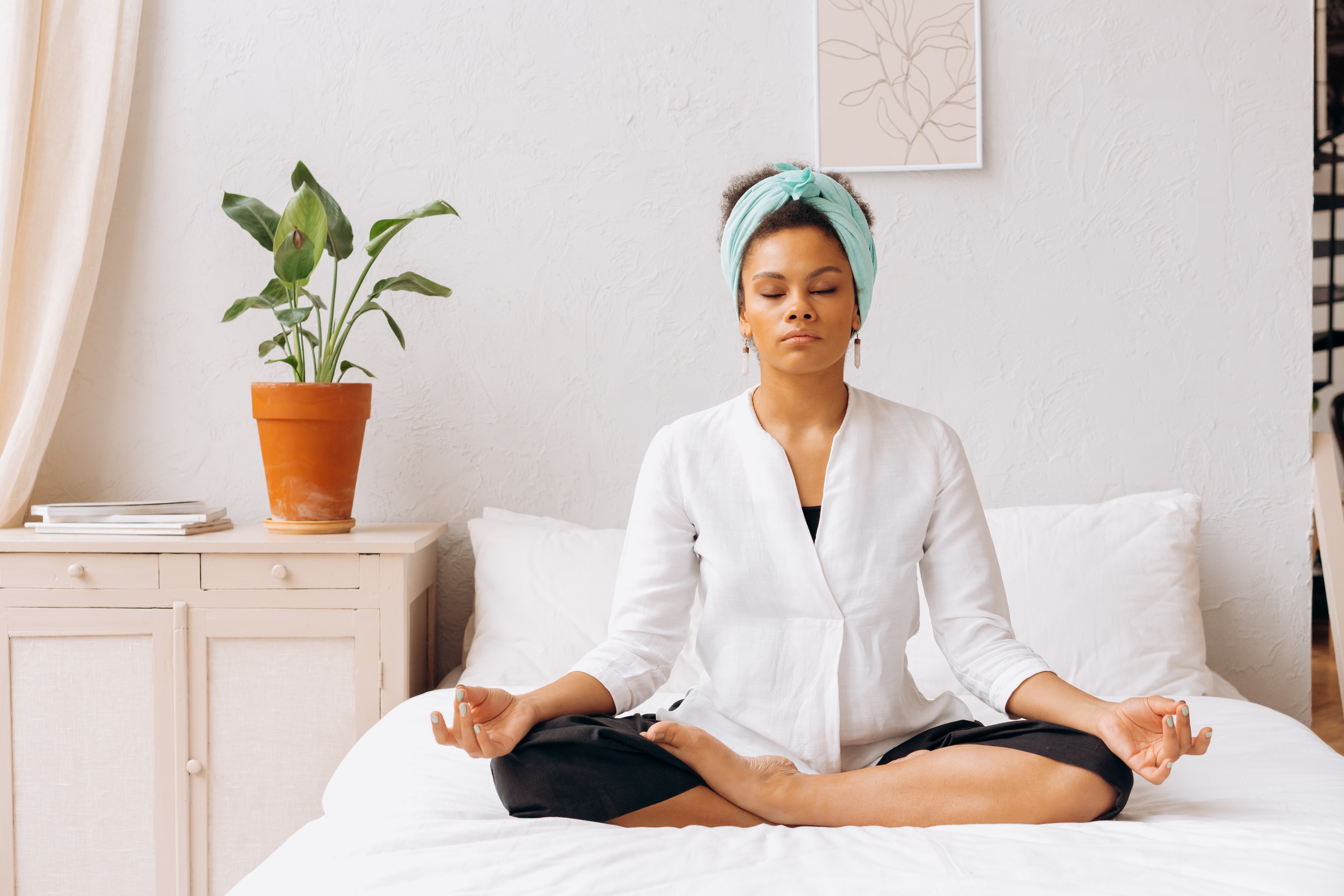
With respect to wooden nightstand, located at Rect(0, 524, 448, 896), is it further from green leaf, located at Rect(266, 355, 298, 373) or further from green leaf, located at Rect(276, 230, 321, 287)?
green leaf, located at Rect(276, 230, 321, 287)

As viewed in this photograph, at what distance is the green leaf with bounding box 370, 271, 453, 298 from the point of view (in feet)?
5.94

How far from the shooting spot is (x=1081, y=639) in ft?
5.72

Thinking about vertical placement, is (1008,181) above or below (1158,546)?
above

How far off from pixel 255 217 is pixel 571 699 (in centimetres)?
117

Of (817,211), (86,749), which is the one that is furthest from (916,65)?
(86,749)

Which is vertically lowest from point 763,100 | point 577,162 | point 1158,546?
point 1158,546

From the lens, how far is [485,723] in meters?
1.05

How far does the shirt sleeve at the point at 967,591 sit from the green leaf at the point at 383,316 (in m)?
1.03

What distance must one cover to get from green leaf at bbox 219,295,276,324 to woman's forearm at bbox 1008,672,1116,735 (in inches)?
56.9

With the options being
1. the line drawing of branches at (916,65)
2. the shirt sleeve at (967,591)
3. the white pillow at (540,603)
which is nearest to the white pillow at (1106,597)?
the shirt sleeve at (967,591)

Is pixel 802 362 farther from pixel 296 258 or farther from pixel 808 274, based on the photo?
pixel 296 258

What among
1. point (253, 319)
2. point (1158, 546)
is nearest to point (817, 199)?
point (1158, 546)

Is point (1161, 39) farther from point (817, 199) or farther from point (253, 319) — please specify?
point (253, 319)

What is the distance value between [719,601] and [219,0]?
1764mm
